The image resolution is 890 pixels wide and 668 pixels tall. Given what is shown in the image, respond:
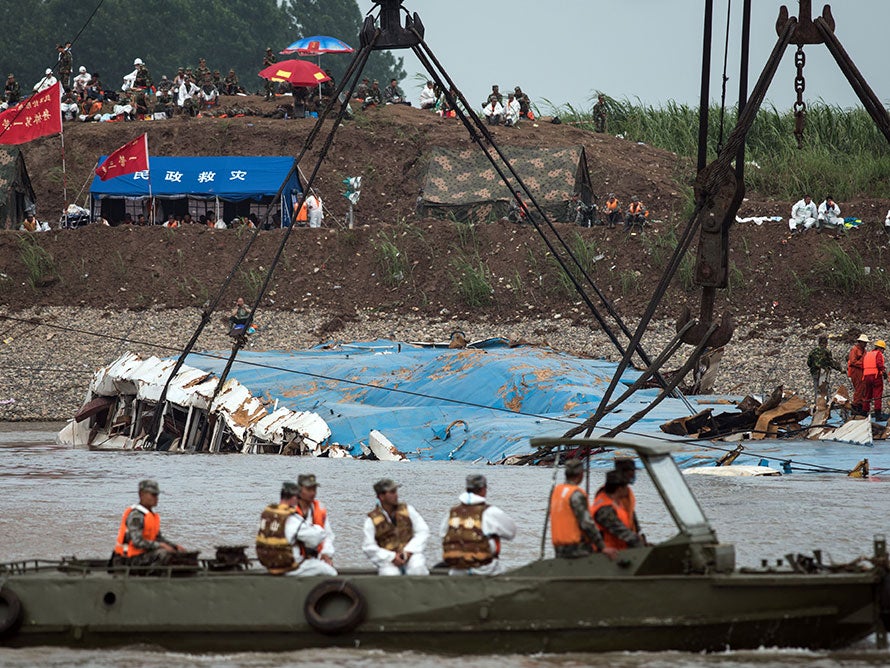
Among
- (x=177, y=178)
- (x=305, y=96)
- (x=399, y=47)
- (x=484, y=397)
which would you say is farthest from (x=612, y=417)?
(x=305, y=96)

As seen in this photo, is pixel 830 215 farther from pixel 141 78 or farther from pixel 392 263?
pixel 141 78

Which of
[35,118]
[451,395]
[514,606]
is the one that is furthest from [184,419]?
[514,606]

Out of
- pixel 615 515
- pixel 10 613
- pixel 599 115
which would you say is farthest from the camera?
pixel 599 115

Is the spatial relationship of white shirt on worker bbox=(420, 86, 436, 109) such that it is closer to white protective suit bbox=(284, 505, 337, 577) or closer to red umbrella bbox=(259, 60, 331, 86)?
red umbrella bbox=(259, 60, 331, 86)

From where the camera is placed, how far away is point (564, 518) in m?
9.88

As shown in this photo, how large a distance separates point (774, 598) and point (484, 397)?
1450 cm

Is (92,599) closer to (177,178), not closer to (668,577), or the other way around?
(668,577)

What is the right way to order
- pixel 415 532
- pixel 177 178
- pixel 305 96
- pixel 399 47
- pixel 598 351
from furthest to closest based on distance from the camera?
pixel 305 96 → pixel 177 178 → pixel 598 351 → pixel 399 47 → pixel 415 532

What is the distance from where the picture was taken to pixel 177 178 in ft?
148

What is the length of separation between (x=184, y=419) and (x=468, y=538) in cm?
1669

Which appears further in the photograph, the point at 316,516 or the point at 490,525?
the point at 316,516

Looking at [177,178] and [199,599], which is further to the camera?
[177,178]

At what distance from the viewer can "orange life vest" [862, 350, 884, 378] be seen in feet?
72.9

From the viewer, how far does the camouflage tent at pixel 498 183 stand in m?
44.6
